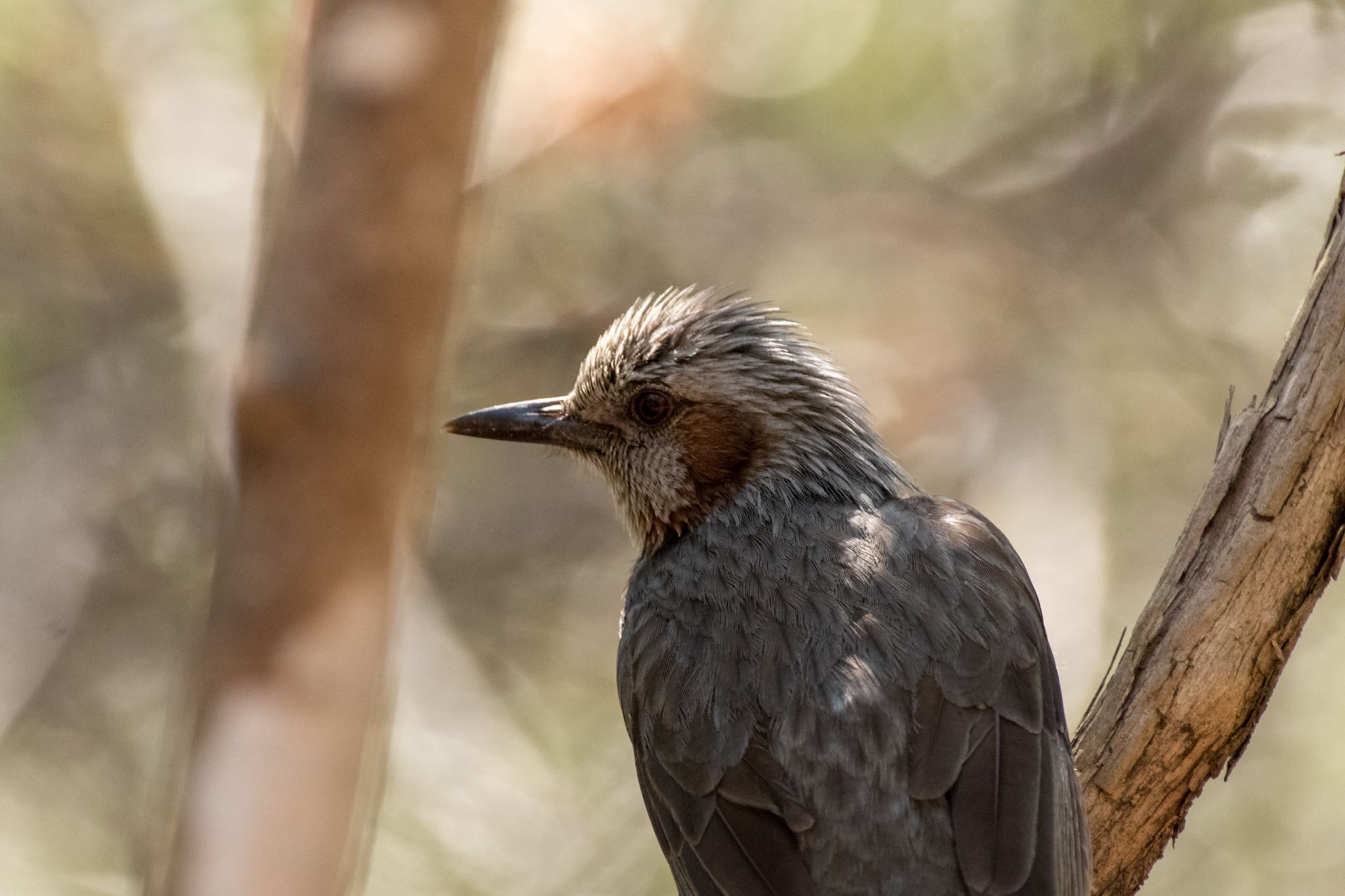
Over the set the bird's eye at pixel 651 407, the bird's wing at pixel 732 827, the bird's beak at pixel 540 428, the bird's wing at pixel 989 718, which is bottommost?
the bird's wing at pixel 732 827

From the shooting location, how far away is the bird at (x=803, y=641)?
146 inches

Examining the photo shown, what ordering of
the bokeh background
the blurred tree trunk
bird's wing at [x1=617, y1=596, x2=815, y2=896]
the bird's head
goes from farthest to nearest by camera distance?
the bokeh background → the bird's head → bird's wing at [x1=617, y1=596, x2=815, y2=896] → the blurred tree trunk

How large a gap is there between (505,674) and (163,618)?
1516mm

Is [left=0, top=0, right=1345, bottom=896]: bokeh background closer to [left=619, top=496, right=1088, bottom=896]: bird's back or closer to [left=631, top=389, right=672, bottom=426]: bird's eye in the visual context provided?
[left=631, top=389, right=672, bottom=426]: bird's eye

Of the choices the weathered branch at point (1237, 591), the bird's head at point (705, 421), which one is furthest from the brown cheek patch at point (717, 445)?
the weathered branch at point (1237, 591)

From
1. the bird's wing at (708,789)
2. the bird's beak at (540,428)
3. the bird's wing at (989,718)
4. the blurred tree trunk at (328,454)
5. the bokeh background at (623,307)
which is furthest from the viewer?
the bokeh background at (623,307)

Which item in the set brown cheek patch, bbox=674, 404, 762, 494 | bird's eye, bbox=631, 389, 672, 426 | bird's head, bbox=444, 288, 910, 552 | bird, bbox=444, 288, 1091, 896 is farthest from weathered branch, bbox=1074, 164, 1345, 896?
bird's eye, bbox=631, 389, 672, 426

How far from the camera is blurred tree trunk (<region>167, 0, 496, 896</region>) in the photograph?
9.72 feet

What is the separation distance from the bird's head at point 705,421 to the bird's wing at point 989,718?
503 millimetres

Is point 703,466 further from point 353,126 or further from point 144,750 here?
point 144,750

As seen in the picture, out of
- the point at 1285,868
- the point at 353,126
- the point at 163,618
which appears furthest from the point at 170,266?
the point at 1285,868

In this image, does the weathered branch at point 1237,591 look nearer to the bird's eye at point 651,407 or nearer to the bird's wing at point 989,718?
the bird's wing at point 989,718

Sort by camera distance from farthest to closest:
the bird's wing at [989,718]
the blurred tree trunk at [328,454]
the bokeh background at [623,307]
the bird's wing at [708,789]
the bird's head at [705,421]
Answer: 1. the bokeh background at [623,307]
2. the bird's head at [705,421]
3. the bird's wing at [708,789]
4. the bird's wing at [989,718]
5. the blurred tree trunk at [328,454]

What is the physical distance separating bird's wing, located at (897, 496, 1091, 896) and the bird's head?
50 cm
